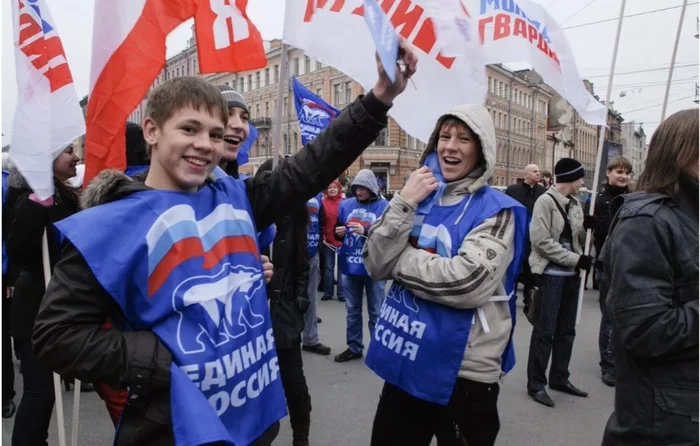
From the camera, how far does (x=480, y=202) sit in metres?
2.33

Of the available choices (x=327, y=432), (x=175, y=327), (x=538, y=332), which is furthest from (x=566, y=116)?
(x=175, y=327)

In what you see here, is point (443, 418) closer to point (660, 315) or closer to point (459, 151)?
point (660, 315)

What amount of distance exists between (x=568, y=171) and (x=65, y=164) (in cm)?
382

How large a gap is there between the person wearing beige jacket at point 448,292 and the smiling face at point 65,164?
6.69 feet

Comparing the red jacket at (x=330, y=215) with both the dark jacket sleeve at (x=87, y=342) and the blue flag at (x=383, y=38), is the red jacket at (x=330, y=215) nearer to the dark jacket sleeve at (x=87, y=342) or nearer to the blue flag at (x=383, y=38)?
the blue flag at (x=383, y=38)

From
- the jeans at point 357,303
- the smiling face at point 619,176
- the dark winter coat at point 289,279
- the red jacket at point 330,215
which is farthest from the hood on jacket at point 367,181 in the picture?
the dark winter coat at point 289,279

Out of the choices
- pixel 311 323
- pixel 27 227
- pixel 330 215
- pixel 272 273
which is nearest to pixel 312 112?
pixel 330 215

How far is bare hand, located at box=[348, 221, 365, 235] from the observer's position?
5.93 meters

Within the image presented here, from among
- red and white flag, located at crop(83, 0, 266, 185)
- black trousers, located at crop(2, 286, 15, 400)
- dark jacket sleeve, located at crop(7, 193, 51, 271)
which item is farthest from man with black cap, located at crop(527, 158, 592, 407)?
black trousers, located at crop(2, 286, 15, 400)

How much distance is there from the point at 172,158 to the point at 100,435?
3.02 m

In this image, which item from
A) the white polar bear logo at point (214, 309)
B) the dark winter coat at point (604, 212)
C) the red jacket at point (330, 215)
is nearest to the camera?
the white polar bear logo at point (214, 309)

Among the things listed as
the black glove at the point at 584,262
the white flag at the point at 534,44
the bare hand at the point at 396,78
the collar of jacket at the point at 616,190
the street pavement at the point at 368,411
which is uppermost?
the white flag at the point at 534,44

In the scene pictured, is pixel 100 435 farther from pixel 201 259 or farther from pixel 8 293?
pixel 201 259

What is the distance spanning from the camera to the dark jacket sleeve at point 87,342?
4.36 ft
